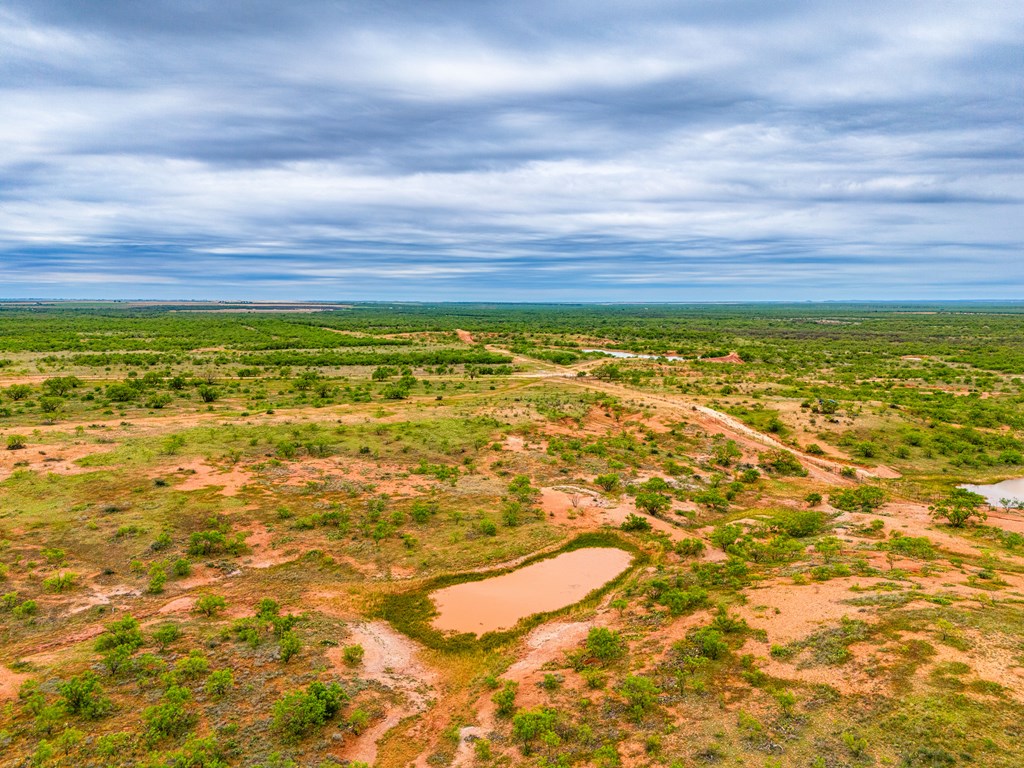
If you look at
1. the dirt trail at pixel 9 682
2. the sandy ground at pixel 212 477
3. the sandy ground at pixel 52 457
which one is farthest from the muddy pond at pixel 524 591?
the sandy ground at pixel 52 457

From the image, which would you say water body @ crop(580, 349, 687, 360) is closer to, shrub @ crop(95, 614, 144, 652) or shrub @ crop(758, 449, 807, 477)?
shrub @ crop(758, 449, 807, 477)

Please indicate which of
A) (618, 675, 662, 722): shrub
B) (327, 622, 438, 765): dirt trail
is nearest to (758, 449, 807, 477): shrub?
(618, 675, 662, 722): shrub

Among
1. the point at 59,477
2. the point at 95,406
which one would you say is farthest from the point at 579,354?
the point at 59,477

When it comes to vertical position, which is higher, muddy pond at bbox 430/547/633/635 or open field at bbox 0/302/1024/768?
open field at bbox 0/302/1024/768

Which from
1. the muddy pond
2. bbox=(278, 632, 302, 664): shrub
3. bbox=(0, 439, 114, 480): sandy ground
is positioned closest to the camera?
bbox=(278, 632, 302, 664): shrub

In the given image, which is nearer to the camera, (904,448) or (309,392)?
(904,448)

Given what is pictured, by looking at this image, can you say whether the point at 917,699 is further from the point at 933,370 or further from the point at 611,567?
the point at 933,370
